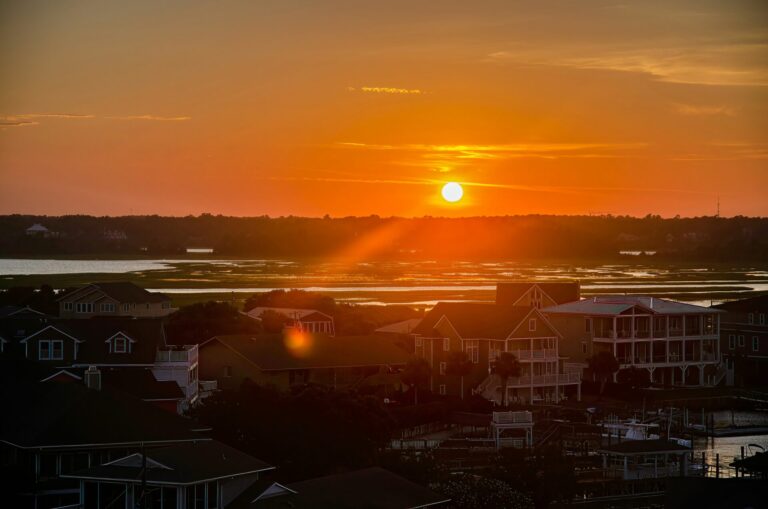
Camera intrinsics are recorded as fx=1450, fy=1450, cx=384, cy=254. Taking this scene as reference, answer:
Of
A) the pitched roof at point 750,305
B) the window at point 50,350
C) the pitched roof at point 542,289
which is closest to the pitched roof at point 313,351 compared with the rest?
the window at point 50,350

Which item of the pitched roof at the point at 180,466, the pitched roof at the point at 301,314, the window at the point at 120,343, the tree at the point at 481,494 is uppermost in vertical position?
the pitched roof at the point at 301,314

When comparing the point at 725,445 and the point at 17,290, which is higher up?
the point at 17,290

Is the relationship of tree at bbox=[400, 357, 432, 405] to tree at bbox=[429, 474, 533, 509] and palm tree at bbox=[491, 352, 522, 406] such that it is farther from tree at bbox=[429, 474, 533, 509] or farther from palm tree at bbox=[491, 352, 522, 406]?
tree at bbox=[429, 474, 533, 509]

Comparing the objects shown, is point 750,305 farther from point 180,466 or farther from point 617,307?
point 180,466

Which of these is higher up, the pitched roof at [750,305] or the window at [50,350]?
the pitched roof at [750,305]

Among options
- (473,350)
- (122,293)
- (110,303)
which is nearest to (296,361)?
(473,350)

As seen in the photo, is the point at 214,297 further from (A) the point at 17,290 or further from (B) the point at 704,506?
(B) the point at 704,506

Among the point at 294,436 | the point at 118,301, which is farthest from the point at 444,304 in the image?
the point at 294,436

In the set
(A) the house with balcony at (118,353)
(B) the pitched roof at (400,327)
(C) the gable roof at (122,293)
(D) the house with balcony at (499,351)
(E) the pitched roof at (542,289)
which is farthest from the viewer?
(C) the gable roof at (122,293)

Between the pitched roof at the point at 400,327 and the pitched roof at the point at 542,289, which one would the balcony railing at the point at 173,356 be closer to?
the pitched roof at the point at 400,327
